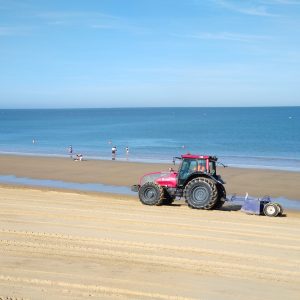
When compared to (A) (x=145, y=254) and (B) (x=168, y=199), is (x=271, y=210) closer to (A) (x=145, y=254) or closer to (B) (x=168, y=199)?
(B) (x=168, y=199)

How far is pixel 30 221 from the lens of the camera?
40.9 ft

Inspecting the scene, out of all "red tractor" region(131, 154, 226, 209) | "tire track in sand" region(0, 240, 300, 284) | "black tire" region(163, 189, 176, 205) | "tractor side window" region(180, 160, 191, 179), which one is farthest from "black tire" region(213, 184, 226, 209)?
"tire track in sand" region(0, 240, 300, 284)

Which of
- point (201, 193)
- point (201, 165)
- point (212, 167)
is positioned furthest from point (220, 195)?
point (201, 165)

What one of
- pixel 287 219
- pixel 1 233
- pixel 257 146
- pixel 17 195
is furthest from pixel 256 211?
pixel 257 146

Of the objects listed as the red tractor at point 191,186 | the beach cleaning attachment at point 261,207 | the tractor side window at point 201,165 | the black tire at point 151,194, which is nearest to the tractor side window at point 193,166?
the red tractor at point 191,186

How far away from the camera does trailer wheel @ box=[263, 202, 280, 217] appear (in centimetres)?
1394

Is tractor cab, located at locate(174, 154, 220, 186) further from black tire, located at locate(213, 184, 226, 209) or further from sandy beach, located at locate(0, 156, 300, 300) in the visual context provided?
sandy beach, located at locate(0, 156, 300, 300)

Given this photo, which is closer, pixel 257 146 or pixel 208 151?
pixel 208 151

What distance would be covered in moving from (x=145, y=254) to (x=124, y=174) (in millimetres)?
16888

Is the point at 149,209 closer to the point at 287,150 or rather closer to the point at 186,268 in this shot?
the point at 186,268

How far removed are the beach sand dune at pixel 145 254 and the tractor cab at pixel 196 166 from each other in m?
1.06

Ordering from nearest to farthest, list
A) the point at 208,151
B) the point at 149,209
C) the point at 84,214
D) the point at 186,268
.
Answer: the point at 186,268
the point at 84,214
the point at 149,209
the point at 208,151

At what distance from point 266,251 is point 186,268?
201cm

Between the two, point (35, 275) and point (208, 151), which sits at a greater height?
point (208, 151)
